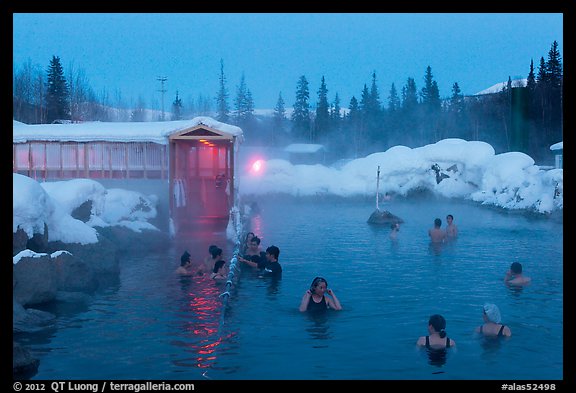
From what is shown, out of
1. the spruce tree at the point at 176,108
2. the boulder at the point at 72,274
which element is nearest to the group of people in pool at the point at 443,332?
the boulder at the point at 72,274

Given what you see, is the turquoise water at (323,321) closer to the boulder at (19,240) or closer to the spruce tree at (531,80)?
the boulder at (19,240)

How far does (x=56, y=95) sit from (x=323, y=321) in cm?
3952

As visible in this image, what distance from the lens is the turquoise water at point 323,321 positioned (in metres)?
7.19

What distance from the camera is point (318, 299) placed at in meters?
9.31

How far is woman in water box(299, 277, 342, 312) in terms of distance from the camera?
912 cm

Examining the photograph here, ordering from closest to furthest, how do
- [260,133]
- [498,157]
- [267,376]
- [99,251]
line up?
1. [267,376]
2. [99,251]
3. [498,157]
4. [260,133]

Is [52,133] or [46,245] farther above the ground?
[52,133]

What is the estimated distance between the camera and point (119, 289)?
11258mm

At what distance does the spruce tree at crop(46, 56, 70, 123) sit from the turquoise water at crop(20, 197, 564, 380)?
3081cm

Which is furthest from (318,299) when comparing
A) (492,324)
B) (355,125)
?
(355,125)

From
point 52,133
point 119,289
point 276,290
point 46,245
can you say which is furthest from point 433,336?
point 52,133


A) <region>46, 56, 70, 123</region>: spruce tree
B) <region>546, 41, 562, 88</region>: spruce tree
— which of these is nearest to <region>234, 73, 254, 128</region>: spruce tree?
<region>46, 56, 70, 123</region>: spruce tree
